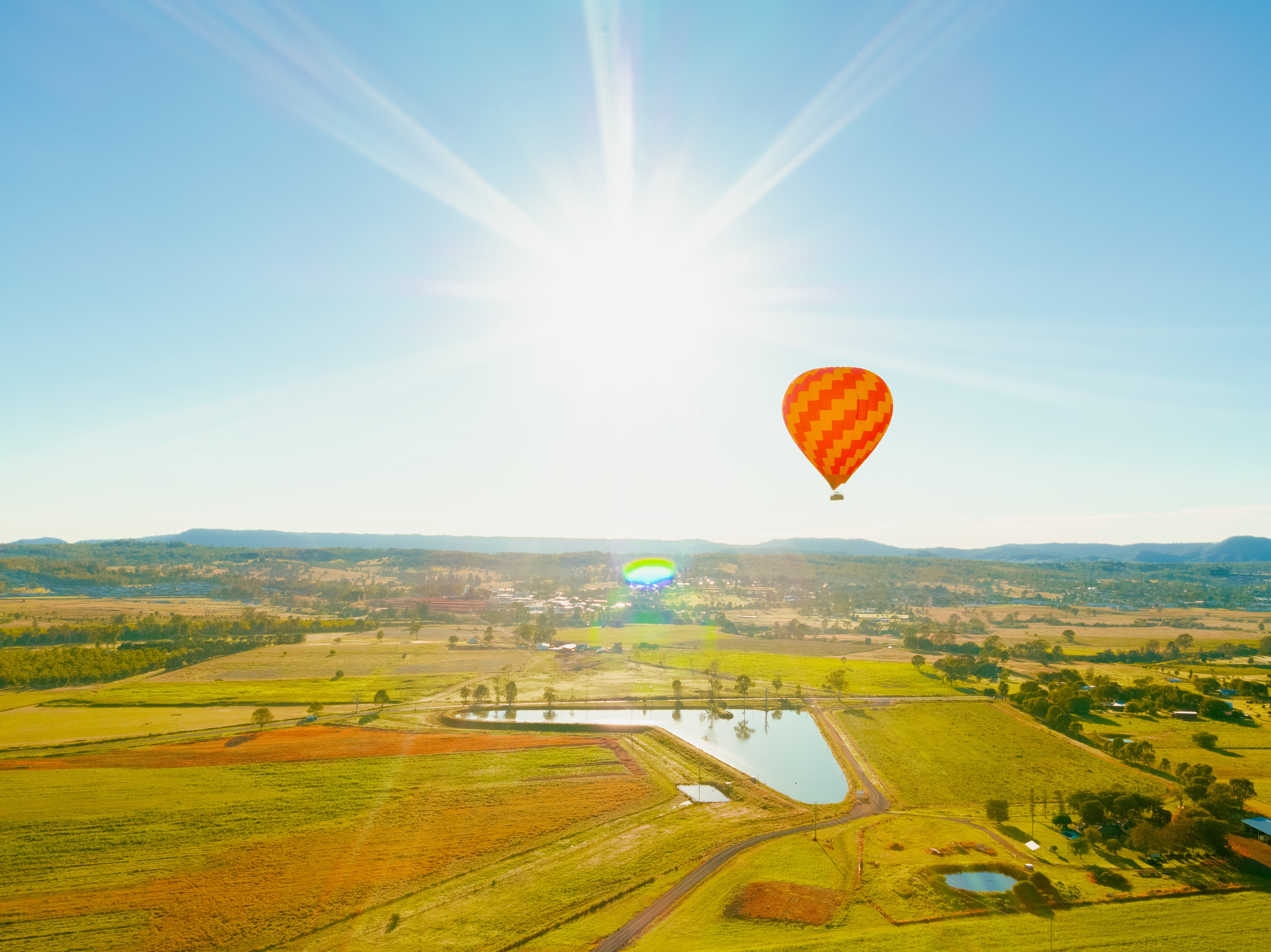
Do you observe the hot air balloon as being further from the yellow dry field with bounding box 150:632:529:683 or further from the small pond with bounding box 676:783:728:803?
the yellow dry field with bounding box 150:632:529:683

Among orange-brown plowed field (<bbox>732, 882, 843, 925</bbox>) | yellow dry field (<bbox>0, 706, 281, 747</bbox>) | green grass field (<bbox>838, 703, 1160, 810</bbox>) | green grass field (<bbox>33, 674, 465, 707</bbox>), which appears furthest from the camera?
green grass field (<bbox>33, 674, 465, 707</bbox>)

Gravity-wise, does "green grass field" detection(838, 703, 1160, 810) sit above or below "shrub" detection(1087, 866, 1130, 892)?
below

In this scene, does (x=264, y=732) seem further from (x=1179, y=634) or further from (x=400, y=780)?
(x=1179, y=634)

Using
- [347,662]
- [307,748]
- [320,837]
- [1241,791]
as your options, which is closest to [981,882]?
[1241,791]

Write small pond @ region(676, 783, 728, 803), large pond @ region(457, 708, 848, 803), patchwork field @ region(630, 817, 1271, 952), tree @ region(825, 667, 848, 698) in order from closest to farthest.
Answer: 1. patchwork field @ region(630, 817, 1271, 952)
2. small pond @ region(676, 783, 728, 803)
3. large pond @ region(457, 708, 848, 803)
4. tree @ region(825, 667, 848, 698)

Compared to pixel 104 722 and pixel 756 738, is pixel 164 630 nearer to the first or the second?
pixel 104 722

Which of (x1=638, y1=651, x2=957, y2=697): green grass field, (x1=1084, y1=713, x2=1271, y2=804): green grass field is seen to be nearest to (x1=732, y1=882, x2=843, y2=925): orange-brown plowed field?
(x1=1084, y1=713, x2=1271, y2=804): green grass field

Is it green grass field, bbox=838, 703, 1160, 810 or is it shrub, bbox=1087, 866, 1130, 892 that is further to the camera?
green grass field, bbox=838, 703, 1160, 810
